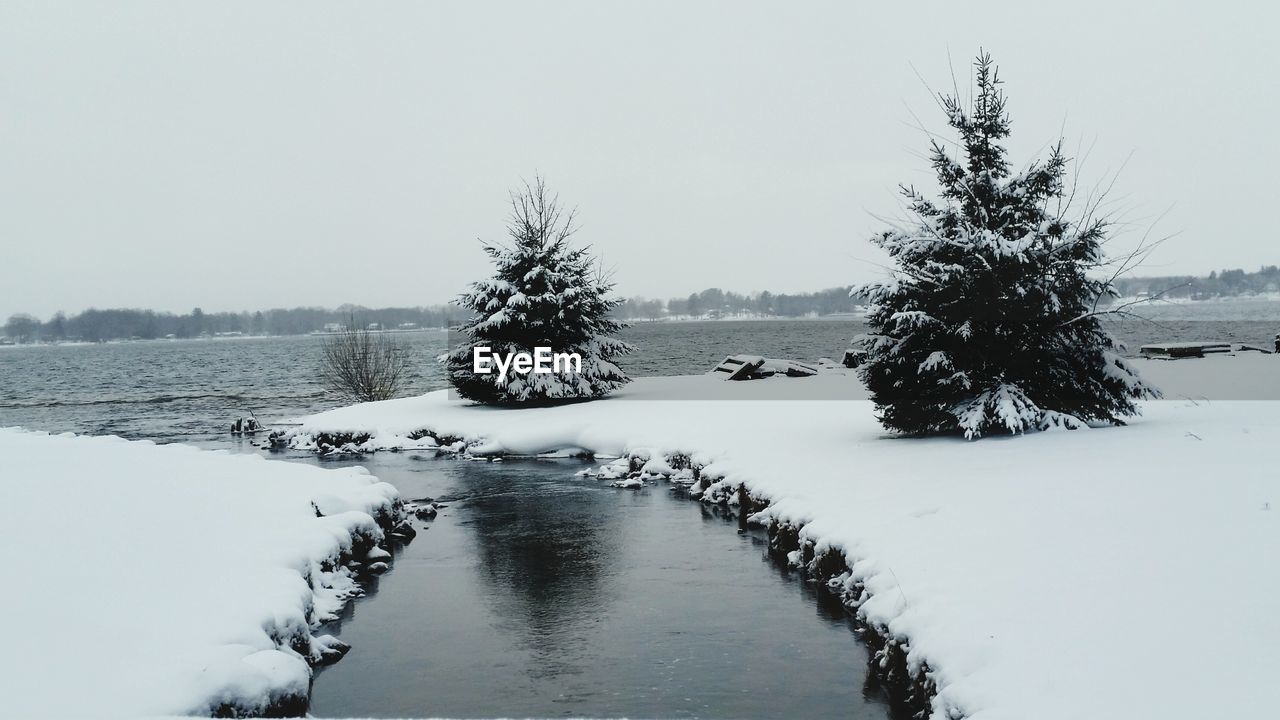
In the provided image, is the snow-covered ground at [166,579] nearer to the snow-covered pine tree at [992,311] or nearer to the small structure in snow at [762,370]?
the snow-covered pine tree at [992,311]

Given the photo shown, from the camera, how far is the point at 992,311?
1454 centimetres

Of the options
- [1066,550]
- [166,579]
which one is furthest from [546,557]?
[1066,550]

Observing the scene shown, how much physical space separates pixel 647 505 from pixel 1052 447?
7.26 metres

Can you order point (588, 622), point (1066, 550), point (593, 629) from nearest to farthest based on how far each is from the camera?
point (1066, 550)
point (593, 629)
point (588, 622)

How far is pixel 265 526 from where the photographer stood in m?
11.5

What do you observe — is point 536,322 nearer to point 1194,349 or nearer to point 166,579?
point 166,579

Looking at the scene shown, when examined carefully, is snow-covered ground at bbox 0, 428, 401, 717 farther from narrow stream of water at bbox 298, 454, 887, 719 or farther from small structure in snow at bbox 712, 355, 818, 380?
small structure in snow at bbox 712, 355, 818, 380

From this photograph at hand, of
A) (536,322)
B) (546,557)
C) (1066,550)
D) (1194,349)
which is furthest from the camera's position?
(1194,349)

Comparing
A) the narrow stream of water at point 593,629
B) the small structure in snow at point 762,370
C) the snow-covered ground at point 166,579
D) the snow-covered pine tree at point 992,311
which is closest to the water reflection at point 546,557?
the narrow stream of water at point 593,629

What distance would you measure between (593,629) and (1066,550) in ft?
15.9

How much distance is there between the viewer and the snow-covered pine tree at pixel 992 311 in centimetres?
1434

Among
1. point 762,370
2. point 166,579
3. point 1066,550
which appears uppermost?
point 762,370

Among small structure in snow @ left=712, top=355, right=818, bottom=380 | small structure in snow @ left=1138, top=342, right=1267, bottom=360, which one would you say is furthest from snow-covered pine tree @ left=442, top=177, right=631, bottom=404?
small structure in snow @ left=1138, top=342, right=1267, bottom=360

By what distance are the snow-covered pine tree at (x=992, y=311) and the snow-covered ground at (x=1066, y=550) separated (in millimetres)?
722
